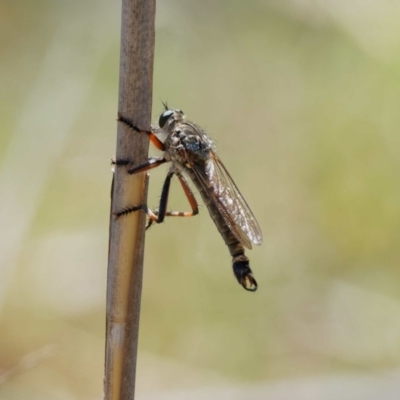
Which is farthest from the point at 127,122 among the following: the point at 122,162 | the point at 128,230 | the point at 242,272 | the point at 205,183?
the point at 205,183

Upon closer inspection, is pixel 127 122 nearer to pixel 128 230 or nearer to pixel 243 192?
pixel 128 230

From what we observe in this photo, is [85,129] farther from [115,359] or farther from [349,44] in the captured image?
[115,359]

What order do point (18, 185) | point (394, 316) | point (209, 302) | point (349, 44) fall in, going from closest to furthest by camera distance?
point (18, 185) → point (394, 316) → point (209, 302) → point (349, 44)

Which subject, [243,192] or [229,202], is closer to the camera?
[229,202]

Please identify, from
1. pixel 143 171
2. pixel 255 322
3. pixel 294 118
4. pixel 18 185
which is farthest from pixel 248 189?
pixel 143 171

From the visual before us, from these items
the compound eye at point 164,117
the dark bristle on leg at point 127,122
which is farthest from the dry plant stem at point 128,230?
the compound eye at point 164,117

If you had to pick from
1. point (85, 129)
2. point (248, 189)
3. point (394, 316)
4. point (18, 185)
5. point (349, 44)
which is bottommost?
point (394, 316)
